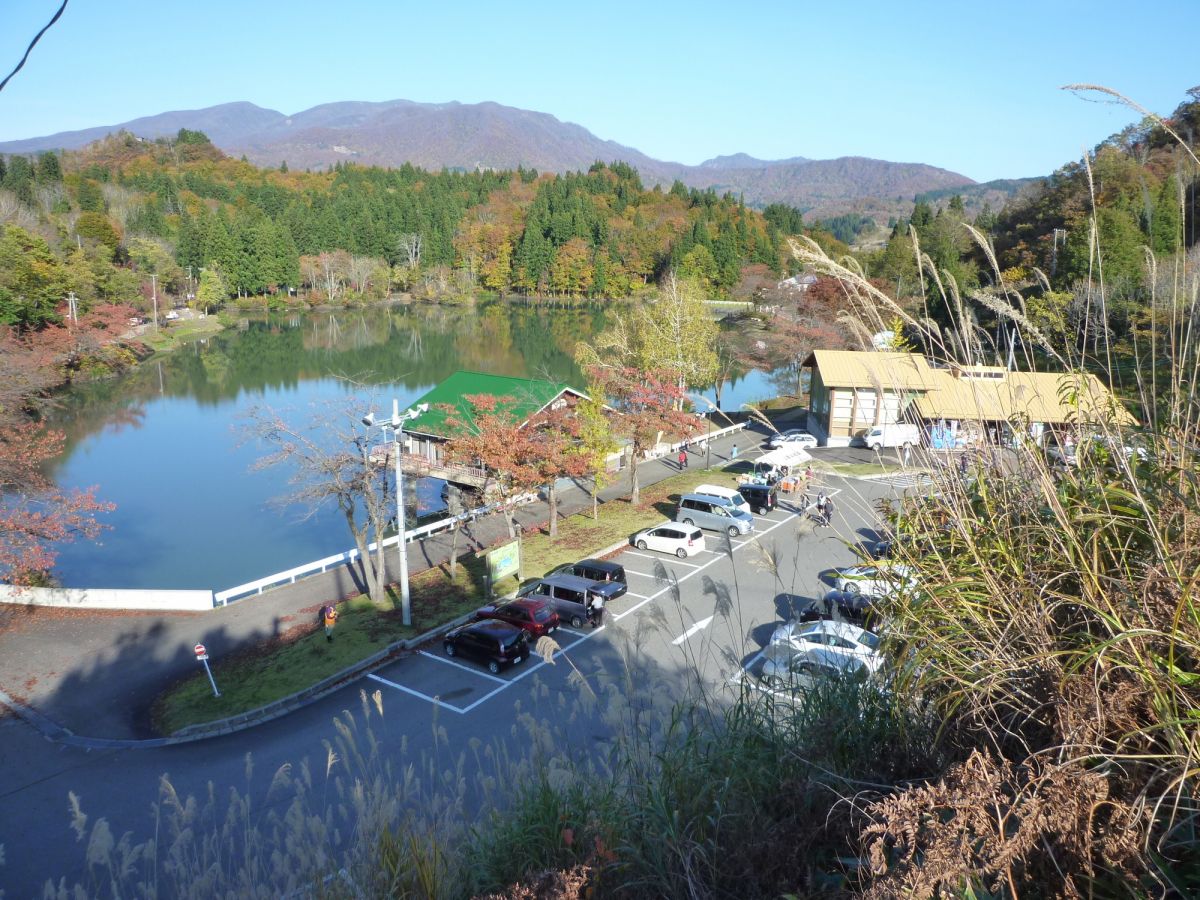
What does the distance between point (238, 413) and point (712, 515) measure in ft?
72.0

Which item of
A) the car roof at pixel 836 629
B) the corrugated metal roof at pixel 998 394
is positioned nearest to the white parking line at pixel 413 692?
the car roof at pixel 836 629

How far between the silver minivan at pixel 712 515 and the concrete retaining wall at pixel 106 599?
995 cm

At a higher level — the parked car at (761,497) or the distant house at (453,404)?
the distant house at (453,404)

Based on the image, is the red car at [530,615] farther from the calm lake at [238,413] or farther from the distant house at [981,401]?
the distant house at [981,401]

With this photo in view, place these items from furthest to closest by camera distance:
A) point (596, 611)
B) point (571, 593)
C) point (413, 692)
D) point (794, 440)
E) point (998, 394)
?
1. point (794, 440)
2. point (571, 593)
3. point (596, 611)
4. point (413, 692)
5. point (998, 394)

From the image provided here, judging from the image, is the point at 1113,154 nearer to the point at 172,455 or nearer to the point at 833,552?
the point at 833,552

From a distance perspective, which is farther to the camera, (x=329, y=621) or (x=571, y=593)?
(x=571, y=593)

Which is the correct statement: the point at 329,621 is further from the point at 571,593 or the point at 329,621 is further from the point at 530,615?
the point at 571,593

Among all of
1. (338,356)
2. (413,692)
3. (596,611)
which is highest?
(338,356)

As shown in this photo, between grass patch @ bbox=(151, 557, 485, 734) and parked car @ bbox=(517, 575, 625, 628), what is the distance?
1.49 m

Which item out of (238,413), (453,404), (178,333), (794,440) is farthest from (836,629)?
(178,333)

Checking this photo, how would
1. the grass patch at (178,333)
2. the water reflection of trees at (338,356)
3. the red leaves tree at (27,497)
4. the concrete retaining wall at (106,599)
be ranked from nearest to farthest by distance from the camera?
the red leaves tree at (27,497), the concrete retaining wall at (106,599), the water reflection of trees at (338,356), the grass patch at (178,333)

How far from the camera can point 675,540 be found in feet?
51.3

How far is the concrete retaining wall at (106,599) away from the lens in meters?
13.6
